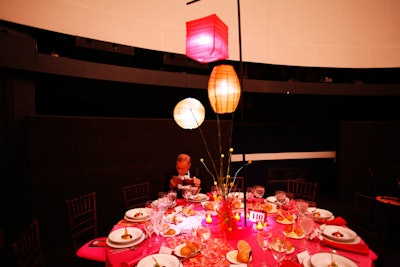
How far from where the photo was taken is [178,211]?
263 centimetres

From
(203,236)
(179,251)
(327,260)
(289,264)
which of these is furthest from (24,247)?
(327,260)

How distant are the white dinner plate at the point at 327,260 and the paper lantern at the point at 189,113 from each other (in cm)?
178

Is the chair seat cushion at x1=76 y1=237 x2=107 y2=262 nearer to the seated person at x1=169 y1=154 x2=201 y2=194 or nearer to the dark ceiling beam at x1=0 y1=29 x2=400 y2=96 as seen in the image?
the seated person at x1=169 y1=154 x2=201 y2=194

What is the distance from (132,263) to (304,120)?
20.0 feet

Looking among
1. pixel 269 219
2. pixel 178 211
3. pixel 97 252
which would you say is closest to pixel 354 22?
pixel 269 219

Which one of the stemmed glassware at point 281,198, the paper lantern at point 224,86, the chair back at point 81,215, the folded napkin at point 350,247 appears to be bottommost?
the chair back at point 81,215

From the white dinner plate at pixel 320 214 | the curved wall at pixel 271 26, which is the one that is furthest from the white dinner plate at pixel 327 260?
the curved wall at pixel 271 26

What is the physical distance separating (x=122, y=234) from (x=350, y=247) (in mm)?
1808

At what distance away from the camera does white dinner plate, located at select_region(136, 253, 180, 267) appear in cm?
160

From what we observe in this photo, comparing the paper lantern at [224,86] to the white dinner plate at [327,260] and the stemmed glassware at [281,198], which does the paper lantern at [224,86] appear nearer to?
the stemmed glassware at [281,198]

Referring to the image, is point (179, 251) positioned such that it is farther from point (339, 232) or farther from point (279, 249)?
point (339, 232)

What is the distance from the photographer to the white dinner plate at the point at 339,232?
1.93 metres

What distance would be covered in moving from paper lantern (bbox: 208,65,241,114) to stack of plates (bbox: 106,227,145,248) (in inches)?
52.6

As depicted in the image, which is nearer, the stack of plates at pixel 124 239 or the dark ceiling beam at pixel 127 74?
the stack of plates at pixel 124 239
